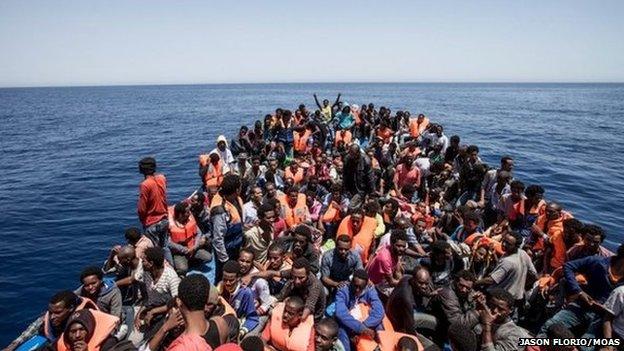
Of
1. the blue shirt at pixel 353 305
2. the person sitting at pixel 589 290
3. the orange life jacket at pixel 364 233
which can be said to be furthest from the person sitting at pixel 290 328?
the person sitting at pixel 589 290

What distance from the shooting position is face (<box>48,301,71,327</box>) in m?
4.88

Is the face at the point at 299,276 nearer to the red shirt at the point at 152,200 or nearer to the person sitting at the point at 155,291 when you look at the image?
the person sitting at the point at 155,291

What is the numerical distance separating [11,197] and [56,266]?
34.8 feet

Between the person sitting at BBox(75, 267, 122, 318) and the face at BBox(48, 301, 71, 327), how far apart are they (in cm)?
46

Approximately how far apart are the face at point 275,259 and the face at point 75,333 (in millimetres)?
2819

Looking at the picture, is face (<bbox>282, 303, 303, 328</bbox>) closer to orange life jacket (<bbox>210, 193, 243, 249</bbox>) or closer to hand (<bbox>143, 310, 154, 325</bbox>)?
hand (<bbox>143, 310, 154, 325</bbox>)

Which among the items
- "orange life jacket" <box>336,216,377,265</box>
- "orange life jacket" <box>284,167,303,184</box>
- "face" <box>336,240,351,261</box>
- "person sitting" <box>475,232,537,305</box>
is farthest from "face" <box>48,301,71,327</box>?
"orange life jacket" <box>284,167,303,184</box>

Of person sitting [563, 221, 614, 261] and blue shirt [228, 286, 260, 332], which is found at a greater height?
person sitting [563, 221, 614, 261]

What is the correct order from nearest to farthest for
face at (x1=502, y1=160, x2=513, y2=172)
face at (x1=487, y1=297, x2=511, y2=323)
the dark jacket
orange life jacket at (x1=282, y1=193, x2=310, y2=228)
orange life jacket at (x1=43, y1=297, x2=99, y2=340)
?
face at (x1=487, y1=297, x2=511, y2=323)
orange life jacket at (x1=43, y1=297, x2=99, y2=340)
orange life jacket at (x1=282, y1=193, x2=310, y2=228)
face at (x1=502, y1=160, x2=513, y2=172)
the dark jacket

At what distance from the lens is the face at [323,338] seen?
181 inches

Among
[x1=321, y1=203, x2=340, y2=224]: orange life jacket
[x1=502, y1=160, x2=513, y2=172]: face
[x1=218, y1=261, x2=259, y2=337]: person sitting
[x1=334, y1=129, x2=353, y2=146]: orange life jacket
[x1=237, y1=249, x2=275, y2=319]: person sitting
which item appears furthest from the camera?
[x1=334, y1=129, x2=353, y2=146]: orange life jacket

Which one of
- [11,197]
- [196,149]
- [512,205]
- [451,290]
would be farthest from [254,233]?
[196,149]

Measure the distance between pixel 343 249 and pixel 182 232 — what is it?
12.8 ft

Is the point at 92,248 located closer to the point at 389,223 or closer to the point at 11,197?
the point at 11,197
